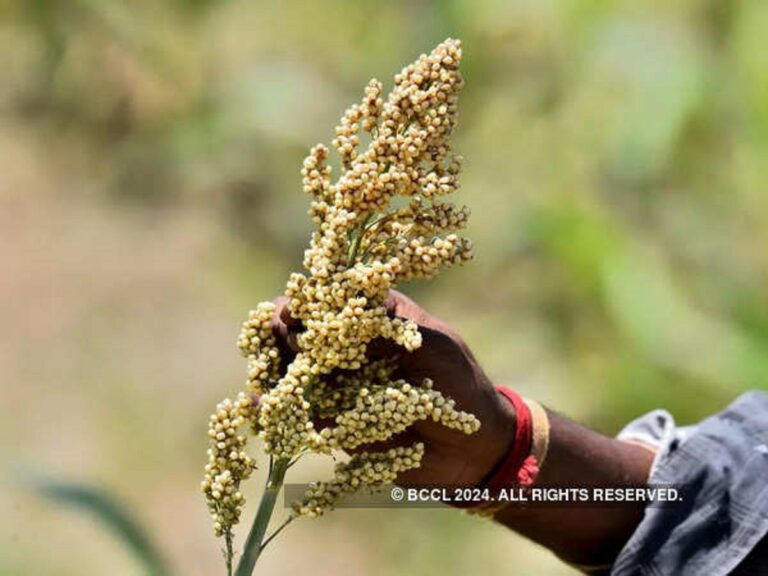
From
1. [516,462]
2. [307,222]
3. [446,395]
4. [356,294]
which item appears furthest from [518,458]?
[307,222]

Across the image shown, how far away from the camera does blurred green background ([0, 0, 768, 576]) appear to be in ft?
10.3

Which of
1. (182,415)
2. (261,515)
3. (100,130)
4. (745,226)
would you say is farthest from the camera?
(100,130)

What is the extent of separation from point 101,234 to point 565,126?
1.17 meters

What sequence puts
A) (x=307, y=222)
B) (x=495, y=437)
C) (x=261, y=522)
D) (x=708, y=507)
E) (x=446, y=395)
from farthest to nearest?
1. (x=307, y=222)
2. (x=708, y=507)
3. (x=495, y=437)
4. (x=446, y=395)
5. (x=261, y=522)

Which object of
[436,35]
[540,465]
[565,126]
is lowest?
[540,465]

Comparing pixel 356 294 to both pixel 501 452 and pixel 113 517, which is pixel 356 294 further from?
pixel 113 517

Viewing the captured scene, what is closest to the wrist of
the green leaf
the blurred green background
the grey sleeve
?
the grey sleeve

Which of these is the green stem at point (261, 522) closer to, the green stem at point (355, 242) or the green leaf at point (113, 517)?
the green stem at point (355, 242)

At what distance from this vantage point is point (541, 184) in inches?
131

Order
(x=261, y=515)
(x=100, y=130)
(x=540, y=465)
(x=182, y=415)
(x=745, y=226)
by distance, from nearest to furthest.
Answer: (x=261, y=515)
(x=540, y=465)
(x=745, y=226)
(x=182, y=415)
(x=100, y=130)

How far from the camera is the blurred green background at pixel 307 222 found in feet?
10.3

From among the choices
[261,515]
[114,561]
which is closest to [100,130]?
[114,561]

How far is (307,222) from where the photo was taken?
3535 mm

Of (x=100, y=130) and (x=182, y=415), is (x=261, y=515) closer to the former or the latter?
(x=182, y=415)
